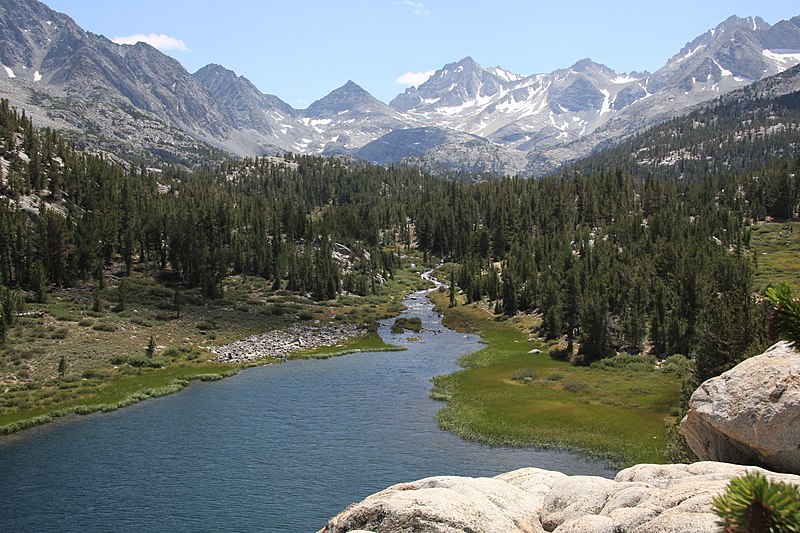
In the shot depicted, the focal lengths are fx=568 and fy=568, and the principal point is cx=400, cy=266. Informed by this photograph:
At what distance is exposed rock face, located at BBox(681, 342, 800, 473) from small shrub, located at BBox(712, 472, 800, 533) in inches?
316

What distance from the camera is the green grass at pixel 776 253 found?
446ft

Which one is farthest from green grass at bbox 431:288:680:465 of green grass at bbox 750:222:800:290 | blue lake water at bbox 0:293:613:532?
green grass at bbox 750:222:800:290

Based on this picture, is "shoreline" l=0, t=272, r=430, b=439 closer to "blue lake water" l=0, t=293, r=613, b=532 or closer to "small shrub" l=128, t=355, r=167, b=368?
"small shrub" l=128, t=355, r=167, b=368

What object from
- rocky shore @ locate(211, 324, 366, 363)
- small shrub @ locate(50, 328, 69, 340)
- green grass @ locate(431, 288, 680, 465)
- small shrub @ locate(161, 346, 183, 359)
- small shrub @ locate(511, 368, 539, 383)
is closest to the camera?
green grass @ locate(431, 288, 680, 465)

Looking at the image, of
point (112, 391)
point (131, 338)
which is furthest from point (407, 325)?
point (112, 391)

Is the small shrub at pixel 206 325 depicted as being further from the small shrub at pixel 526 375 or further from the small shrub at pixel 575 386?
the small shrub at pixel 575 386

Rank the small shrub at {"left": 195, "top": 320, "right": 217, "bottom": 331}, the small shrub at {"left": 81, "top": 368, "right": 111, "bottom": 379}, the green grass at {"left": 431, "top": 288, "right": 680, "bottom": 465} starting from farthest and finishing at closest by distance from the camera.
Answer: the small shrub at {"left": 195, "top": 320, "right": 217, "bottom": 331}, the small shrub at {"left": 81, "top": 368, "right": 111, "bottom": 379}, the green grass at {"left": 431, "top": 288, "right": 680, "bottom": 465}

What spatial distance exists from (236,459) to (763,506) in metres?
50.5

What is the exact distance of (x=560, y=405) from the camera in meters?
66.2

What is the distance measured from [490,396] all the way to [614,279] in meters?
51.2

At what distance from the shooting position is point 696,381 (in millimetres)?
50844

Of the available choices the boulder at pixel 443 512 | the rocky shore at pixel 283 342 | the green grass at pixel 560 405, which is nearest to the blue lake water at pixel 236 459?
the green grass at pixel 560 405

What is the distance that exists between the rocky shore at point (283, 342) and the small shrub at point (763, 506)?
91.1 metres

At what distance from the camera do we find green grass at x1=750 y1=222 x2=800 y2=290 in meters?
136
